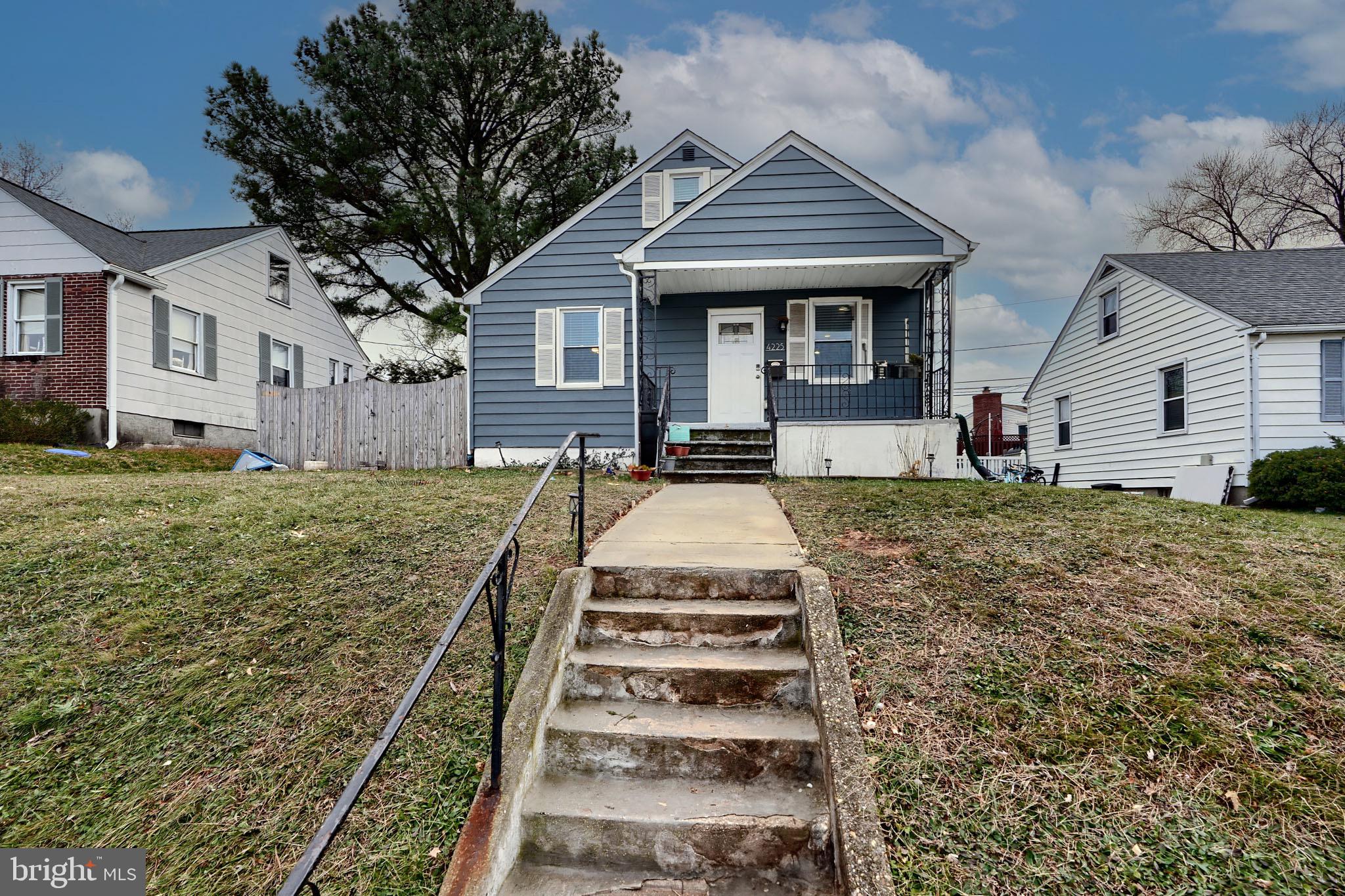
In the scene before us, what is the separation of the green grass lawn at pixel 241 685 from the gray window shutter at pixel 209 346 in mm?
11119

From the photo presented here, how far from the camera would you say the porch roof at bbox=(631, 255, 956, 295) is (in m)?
10.7

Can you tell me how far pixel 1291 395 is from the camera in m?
10.9

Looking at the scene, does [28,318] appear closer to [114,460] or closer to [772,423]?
[114,460]

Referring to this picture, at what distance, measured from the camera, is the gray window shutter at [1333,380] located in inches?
435

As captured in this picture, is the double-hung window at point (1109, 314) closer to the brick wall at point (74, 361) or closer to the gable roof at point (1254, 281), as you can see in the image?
the gable roof at point (1254, 281)

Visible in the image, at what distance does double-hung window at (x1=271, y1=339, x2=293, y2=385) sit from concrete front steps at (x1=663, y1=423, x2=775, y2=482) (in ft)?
42.2

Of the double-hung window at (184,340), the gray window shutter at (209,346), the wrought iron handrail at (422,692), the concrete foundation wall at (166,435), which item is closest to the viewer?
the wrought iron handrail at (422,692)

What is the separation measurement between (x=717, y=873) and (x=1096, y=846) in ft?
4.30

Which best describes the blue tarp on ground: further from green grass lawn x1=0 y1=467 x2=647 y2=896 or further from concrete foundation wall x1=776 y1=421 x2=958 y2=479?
concrete foundation wall x1=776 y1=421 x2=958 y2=479

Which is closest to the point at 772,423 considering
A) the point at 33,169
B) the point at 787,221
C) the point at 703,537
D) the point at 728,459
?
the point at 728,459

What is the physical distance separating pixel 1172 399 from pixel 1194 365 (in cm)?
91

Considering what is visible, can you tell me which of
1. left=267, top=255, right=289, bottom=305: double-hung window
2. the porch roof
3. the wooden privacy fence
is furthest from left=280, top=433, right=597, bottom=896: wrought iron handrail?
left=267, top=255, right=289, bottom=305: double-hung window

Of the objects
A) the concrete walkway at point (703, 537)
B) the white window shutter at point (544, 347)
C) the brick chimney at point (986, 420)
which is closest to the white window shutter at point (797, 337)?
the white window shutter at point (544, 347)

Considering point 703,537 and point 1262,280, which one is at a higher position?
point 1262,280
